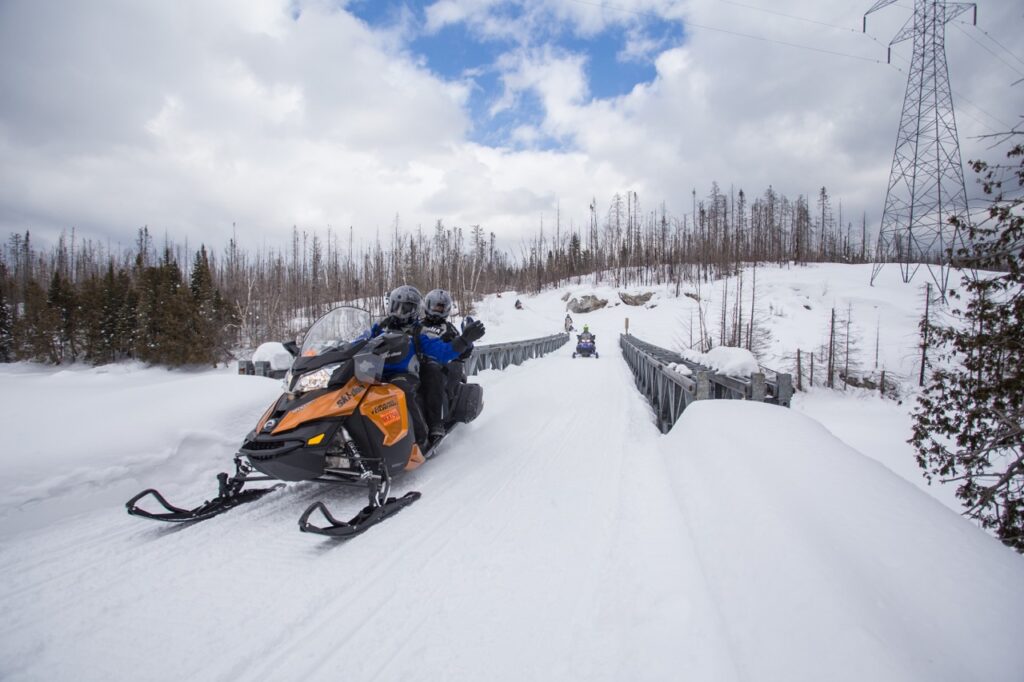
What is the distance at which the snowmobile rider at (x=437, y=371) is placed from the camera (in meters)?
4.64

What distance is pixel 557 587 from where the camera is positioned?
2.28m

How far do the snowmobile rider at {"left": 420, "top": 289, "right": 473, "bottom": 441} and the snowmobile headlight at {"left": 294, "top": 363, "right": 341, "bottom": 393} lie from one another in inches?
57.2

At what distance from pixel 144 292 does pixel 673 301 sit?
46.3m

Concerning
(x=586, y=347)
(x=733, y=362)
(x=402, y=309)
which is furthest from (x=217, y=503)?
(x=586, y=347)

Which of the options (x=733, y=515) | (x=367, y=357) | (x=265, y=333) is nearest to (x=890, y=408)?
(x=733, y=515)

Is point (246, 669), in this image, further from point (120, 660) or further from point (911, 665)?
point (911, 665)

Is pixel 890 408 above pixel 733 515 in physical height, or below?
below

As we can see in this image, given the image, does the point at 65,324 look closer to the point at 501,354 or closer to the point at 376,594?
the point at 501,354

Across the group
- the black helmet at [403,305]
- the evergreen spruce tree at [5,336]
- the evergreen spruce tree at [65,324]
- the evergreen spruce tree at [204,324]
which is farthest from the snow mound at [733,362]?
the evergreen spruce tree at [5,336]

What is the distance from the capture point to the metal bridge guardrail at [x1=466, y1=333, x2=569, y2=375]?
36.2 ft

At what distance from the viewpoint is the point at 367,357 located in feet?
11.1

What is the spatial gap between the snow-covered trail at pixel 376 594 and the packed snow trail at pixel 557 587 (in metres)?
0.01

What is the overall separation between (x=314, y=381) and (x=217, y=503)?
1.11 m

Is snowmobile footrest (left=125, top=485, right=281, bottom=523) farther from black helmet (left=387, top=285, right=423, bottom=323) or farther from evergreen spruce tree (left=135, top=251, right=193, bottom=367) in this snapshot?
evergreen spruce tree (left=135, top=251, right=193, bottom=367)
